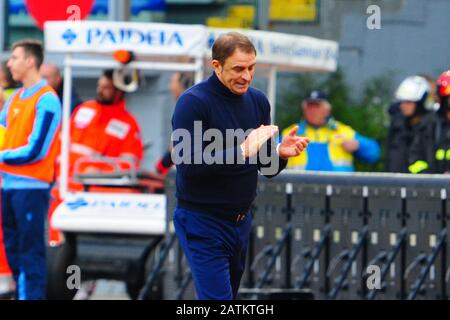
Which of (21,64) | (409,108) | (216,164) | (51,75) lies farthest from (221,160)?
(51,75)

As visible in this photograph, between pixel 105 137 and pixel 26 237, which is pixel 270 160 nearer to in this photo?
pixel 26 237

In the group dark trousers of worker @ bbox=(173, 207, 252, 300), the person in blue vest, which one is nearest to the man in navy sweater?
dark trousers of worker @ bbox=(173, 207, 252, 300)

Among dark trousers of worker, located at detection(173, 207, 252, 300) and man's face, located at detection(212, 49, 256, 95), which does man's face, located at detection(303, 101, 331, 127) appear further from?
man's face, located at detection(212, 49, 256, 95)

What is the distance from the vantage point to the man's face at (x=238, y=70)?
8370 mm

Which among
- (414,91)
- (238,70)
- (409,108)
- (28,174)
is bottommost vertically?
(28,174)

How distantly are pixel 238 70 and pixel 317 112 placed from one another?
5.62m

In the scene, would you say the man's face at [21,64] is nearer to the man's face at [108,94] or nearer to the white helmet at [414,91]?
the man's face at [108,94]

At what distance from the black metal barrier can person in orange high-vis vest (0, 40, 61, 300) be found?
0.98 m

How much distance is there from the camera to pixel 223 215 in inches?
336

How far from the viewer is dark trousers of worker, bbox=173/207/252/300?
28.0 feet

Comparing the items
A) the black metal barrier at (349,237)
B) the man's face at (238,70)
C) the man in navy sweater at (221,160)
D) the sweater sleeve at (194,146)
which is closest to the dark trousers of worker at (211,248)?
the man in navy sweater at (221,160)

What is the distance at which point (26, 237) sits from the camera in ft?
39.1

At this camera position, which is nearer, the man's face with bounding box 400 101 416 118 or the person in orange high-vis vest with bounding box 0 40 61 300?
the person in orange high-vis vest with bounding box 0 40 61 300
